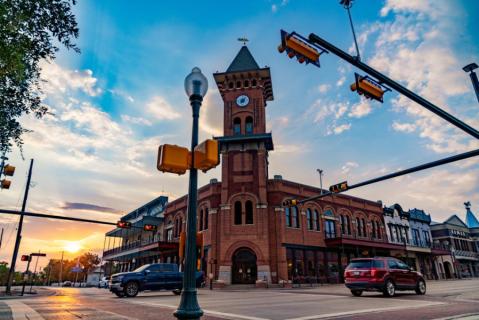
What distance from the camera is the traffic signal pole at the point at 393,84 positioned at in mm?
6837

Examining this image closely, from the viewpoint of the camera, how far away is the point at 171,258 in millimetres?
38312

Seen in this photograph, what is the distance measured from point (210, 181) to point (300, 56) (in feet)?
89.6

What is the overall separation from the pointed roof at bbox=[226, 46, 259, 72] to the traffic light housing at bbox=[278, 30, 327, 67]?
31306mm

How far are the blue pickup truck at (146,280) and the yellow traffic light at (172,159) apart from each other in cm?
1415

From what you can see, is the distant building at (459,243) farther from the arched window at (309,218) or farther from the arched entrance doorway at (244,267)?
the arched entrance doorway at (244,267)

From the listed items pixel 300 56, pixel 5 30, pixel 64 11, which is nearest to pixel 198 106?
pixel 300 56

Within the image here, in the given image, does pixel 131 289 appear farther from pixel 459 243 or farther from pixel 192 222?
pixel 459 243

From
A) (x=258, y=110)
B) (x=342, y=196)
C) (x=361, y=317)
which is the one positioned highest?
(x=258, y=110)

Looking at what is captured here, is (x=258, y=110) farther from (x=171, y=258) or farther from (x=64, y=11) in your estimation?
(x=64, y=11)

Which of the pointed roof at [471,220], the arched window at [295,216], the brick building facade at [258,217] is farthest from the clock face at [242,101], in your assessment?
the pointed roof at [471,220]

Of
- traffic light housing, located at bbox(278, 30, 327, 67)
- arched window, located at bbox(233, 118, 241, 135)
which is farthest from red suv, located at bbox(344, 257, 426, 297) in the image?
arched window, located at bbox(233, 118, 241, 135)

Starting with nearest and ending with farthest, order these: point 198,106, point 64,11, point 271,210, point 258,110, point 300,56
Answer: point 198,106 < point 300,56 < point 64,11 < point 271,210 < point 258,110

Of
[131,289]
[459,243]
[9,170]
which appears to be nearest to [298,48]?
[9,170]

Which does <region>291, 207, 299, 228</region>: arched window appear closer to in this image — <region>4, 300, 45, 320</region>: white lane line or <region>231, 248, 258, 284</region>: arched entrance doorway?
<region>231, 248, 258, 284</region>: arched entrance doorway
